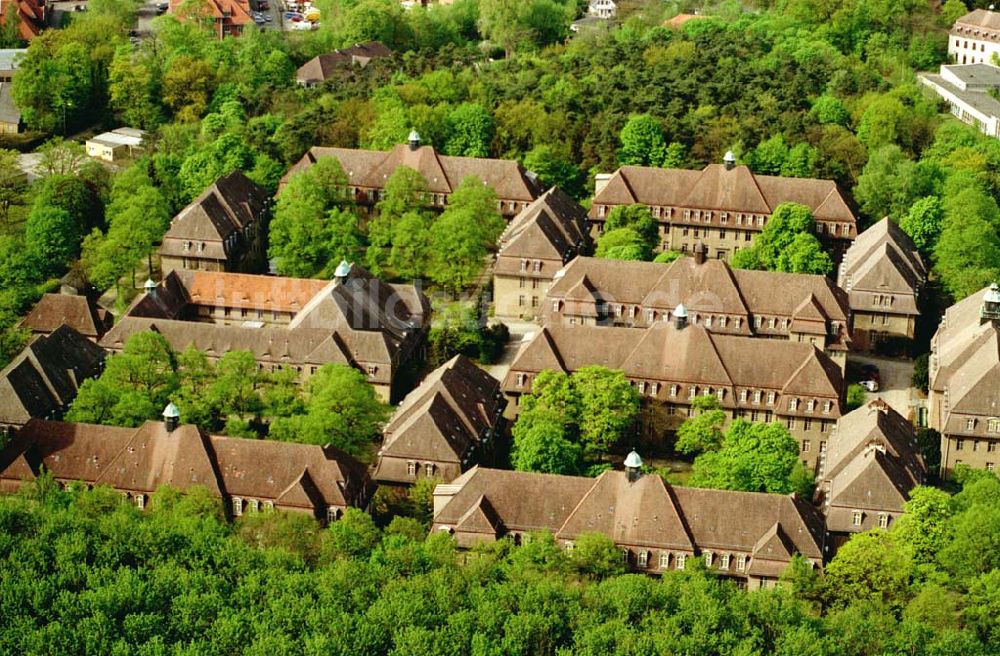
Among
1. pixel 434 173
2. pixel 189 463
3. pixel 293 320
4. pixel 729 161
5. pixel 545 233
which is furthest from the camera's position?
pixel 434 173

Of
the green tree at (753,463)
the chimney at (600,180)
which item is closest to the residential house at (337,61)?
the chimney at (600,180)

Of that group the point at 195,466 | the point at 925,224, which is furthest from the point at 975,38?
the point at 195,466

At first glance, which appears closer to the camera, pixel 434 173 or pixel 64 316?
pixel 64 316

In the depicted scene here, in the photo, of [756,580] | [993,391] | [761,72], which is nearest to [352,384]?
[756,580]

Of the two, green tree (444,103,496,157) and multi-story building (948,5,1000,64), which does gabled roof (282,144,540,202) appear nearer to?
green tree (444,103,496,157)

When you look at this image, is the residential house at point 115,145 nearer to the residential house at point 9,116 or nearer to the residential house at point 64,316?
the residential house at point 9,116

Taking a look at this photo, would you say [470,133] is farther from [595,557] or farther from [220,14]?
[595,557]

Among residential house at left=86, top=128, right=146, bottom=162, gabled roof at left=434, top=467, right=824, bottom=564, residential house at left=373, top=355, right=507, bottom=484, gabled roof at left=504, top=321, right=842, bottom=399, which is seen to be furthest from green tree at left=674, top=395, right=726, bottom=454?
residential house at left=86, top=128, right=146, bottom=162
